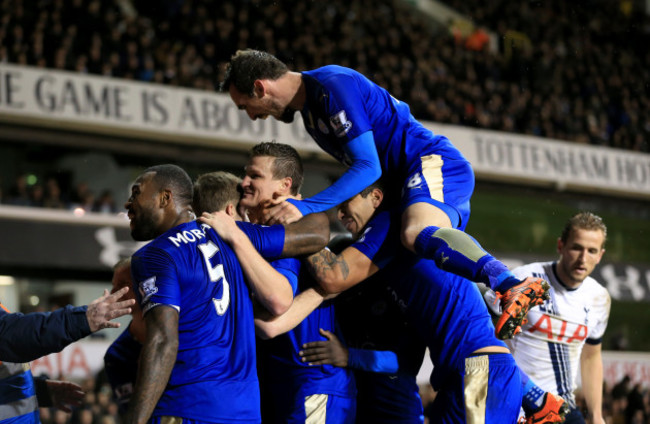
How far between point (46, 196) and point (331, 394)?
13.0 meters

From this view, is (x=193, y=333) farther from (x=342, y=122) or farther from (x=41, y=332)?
(x=342, y=122)

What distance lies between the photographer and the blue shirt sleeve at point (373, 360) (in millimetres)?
4621

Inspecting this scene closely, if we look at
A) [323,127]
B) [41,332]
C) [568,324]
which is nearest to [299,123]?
[568,324]

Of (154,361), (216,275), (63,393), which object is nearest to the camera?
(154,361)

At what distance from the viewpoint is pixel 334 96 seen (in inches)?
186

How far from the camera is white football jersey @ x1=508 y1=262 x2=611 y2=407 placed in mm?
6395

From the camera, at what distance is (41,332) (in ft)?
13.7

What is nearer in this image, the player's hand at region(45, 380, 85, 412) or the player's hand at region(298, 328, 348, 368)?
the player's hand at region(298, 328, 348, 368)

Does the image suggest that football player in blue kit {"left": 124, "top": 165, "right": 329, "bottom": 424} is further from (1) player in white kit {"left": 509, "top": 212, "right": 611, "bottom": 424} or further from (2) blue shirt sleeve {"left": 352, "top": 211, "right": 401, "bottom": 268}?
(1) player in white kit {"left": 509, "top": 212, "right": 611, "bottom": 424}

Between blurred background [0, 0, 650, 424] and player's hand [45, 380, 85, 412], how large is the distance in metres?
7.52

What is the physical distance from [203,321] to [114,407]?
998 cm

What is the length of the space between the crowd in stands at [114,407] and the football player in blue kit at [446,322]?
7933mm

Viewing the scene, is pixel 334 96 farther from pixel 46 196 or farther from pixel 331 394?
pixel 46 196

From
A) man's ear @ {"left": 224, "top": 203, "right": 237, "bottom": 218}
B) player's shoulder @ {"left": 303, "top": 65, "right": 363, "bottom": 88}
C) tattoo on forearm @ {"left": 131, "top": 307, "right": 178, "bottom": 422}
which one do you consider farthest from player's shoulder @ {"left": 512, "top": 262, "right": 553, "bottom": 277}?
tattoo on forearm @ {"left": 131, "top": 307, "right": 178, "bottom": 422}
